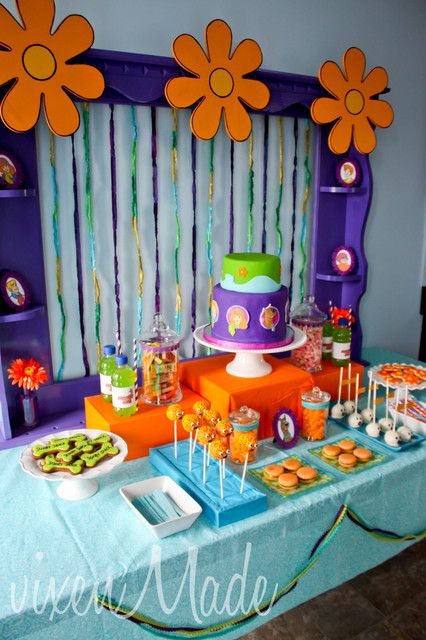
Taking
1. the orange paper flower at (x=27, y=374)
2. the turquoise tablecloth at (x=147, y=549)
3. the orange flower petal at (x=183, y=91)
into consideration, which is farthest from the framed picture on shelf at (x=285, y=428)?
the orange flower petal at (x=183, y=91)

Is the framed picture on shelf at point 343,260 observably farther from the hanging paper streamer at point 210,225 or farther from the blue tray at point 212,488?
the blue tray at point 212,488

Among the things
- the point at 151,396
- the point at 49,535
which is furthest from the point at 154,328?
the point at 49,535

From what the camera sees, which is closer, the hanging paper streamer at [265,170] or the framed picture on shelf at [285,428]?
the framed picture on shelf at [285,428]

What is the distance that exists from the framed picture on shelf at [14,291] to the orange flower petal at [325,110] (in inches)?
40.1

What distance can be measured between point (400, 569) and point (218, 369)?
2.90 ft

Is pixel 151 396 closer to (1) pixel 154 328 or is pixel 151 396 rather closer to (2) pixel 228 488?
(1) pixel 154 328

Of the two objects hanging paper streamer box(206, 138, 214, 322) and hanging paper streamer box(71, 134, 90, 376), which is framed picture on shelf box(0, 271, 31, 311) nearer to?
→ hanging paper streamer box(71, 134, 90, 376)

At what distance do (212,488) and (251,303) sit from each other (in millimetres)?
481

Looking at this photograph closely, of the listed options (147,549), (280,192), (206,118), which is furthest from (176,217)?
(147,549)

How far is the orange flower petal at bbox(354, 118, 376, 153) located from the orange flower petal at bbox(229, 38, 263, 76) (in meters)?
0.44

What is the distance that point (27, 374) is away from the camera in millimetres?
1468

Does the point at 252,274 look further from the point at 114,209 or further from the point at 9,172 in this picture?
the point at 9,172

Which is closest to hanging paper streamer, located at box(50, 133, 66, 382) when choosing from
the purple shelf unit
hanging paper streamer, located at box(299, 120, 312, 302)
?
the purple shelf unit

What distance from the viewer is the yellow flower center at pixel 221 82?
1563mm
